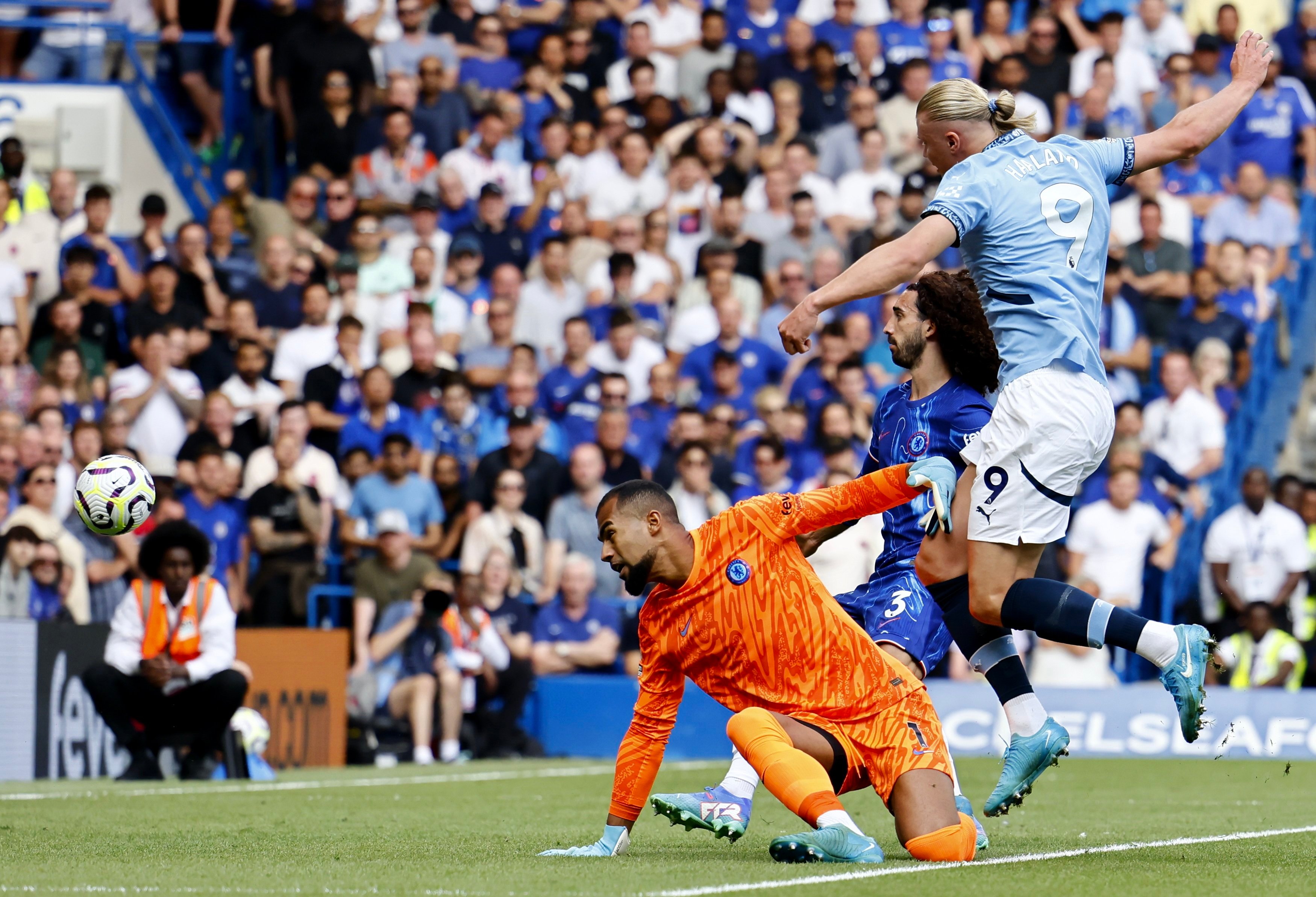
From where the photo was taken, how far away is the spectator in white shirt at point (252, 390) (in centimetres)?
1509

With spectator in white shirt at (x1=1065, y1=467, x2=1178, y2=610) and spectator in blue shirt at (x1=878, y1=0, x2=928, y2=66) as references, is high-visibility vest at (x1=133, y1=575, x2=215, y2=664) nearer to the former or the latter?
spectator in white shirt at (x1=1065, y1=467, x2=1178, y2=610)

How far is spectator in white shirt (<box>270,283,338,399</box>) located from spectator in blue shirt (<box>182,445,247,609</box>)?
1.45 meters

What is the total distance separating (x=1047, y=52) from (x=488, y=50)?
554 centimetres

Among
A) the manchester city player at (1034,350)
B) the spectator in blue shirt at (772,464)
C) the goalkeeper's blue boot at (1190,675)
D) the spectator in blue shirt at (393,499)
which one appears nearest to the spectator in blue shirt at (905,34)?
the spectator in blue shirt at (772,464)

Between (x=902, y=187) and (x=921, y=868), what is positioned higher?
(x=902, y=187)

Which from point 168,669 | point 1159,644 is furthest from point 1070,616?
point 168,669

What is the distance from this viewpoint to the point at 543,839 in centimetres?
771

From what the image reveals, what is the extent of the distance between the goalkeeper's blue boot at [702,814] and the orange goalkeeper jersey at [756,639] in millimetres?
399

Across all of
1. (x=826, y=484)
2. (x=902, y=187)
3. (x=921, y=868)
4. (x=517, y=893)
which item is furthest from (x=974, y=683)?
(x=517, y=893)

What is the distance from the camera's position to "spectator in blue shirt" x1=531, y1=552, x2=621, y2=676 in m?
14.8

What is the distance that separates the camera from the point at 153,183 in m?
18.8

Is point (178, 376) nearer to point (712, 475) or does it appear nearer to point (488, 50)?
point (712, 475)

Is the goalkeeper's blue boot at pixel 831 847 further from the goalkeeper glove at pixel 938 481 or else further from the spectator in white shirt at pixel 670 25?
the spectator in white shirt at pixel 670 25

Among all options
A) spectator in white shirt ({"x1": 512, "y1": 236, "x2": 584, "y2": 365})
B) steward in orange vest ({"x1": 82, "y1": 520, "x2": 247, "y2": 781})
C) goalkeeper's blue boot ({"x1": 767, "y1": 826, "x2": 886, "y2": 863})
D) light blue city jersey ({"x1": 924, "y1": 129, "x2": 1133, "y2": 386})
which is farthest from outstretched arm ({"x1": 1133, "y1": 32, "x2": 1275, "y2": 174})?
spectator in white shirt ({"x1": 512, "y1": 236, "x2": 584, "y2": 365})
